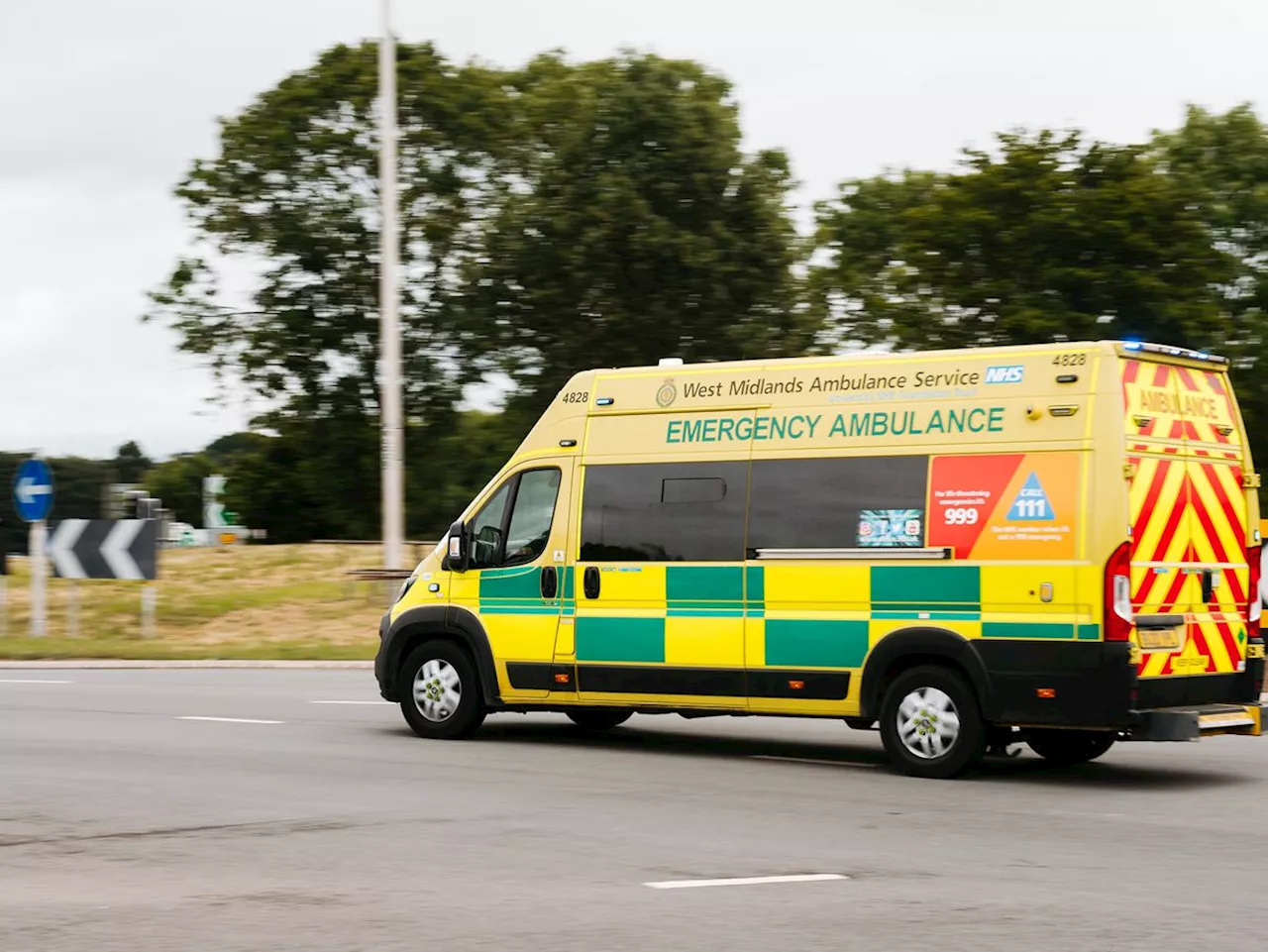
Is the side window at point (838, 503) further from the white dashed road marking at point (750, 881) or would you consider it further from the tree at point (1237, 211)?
the tree at point (1237, 211)

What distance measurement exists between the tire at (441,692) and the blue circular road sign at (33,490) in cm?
1233

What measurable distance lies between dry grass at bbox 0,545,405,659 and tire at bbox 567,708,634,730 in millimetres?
9106

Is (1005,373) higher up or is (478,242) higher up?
(478,242)

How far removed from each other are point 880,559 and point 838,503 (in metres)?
0.49

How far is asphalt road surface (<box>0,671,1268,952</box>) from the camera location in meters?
6.95

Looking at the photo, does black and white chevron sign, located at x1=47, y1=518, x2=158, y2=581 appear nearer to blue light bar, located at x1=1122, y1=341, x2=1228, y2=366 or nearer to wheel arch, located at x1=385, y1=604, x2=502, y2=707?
wheel arch, located at x1=385, y1=604, x2=502, y2=707

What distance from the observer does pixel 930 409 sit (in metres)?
11.8

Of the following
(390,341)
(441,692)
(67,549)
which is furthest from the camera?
(390,341)

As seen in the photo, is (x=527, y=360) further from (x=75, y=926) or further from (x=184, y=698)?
(x=75, y=926)

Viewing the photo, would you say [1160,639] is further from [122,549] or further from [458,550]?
[122,549]

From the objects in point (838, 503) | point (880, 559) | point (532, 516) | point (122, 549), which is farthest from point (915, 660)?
point (122, 549)

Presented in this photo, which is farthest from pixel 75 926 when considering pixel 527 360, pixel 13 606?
pixel 527 360

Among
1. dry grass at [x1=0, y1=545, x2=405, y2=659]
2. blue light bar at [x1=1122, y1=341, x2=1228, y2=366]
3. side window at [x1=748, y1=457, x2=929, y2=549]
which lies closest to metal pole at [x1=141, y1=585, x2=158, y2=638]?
dry grass at [x1=0, y1=545, x2=405, y2=659]

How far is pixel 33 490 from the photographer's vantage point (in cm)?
2481
